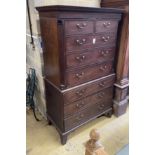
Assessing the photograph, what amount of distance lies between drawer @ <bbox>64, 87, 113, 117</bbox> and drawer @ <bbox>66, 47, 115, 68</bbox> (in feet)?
1.39

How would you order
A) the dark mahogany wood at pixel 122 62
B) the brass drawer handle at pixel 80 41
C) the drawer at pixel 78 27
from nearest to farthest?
the drawer at pixel 78 27 < the brass drawer handle at pixel 80 41 < the dark mahogany wood at pixel 122 62

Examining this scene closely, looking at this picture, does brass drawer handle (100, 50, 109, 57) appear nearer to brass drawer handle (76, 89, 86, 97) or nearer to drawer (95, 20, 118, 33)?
drawer (95, 20, 118, 33)

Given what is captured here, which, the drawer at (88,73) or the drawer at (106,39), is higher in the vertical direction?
the drawer at (106,39)

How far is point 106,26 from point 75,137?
1.32 metres

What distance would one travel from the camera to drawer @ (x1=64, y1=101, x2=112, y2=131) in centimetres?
179

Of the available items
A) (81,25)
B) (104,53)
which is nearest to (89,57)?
(104,53)

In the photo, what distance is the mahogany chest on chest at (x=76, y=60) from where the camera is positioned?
146cm

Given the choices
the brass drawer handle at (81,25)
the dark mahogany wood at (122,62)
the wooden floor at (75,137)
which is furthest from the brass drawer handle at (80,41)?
the wooden floor at (75,137)

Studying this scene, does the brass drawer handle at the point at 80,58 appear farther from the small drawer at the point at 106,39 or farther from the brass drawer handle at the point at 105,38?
the brass drawer handle at the point at 105,38

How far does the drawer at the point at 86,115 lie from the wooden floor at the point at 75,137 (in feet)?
0.56

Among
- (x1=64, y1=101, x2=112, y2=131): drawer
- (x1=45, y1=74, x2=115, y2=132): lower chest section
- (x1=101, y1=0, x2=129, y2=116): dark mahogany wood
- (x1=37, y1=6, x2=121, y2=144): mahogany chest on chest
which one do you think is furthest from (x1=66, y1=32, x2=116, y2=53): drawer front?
(x1=64, y1=101, x2=112, y2=131): drawer

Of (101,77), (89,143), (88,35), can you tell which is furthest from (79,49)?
(89,143)

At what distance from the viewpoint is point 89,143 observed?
749 mm
